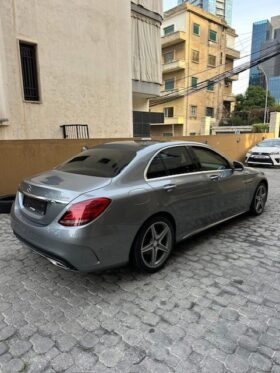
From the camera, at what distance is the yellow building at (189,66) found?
113 feet

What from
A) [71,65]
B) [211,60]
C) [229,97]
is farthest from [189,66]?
[71,65]

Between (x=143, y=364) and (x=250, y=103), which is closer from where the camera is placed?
(x=143, y=364)

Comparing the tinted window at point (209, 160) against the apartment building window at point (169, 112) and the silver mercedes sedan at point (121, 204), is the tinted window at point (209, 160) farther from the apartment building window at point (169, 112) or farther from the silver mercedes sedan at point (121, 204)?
the apartment building window at point (169, 112)

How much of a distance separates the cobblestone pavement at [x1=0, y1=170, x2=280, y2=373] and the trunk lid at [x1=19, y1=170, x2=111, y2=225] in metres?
0.81

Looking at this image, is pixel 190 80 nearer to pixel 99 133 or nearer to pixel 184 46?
pixel 184 46

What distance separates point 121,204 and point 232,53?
45.7 meters

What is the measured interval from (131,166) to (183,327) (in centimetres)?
165

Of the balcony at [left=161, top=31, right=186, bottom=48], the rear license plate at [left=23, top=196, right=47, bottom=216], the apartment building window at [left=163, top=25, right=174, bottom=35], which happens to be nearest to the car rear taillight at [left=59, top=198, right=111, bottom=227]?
the rear license plate at [left=23, top=196, right=47, bottom=216]

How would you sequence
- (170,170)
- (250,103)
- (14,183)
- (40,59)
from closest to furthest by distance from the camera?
(170,170)
(14,183)
(40,59)
(250,103)

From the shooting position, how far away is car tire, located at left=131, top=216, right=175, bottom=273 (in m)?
3.00

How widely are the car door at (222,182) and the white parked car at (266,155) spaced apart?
9.03 metres

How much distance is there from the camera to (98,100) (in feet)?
32.1

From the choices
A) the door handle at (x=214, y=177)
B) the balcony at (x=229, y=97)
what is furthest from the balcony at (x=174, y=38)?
the door handle at (x=214, y=177)

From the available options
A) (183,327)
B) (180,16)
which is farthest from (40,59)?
(180,16)
